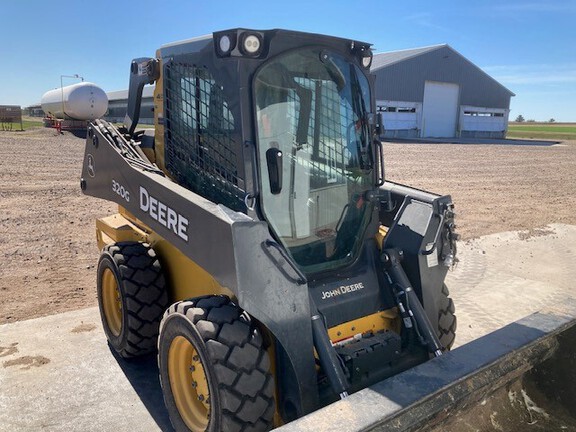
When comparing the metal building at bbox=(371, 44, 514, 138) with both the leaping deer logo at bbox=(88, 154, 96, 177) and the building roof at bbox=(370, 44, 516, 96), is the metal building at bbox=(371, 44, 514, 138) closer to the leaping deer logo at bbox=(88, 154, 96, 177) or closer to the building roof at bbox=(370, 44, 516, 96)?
the building roof at bbox=(370, 44, 516, 96)

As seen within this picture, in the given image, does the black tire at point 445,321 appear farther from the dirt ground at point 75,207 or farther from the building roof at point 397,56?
the building roof at point 397,56

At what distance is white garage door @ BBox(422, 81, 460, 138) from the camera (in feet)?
126

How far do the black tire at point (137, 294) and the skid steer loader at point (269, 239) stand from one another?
1 cm

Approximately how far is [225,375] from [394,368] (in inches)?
48.5

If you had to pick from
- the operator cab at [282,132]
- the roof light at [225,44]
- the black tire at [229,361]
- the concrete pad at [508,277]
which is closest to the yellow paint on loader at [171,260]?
the black tire at [229,361]

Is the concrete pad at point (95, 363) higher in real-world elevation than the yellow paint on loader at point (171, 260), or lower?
lower

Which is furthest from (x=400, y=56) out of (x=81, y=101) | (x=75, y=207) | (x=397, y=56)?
(x=75, y=207)

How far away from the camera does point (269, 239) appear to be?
96.5 inches

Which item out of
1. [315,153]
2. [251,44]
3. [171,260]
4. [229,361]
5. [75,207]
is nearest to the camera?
[229,361]

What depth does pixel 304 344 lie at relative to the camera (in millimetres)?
2568

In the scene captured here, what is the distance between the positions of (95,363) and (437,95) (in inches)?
1540

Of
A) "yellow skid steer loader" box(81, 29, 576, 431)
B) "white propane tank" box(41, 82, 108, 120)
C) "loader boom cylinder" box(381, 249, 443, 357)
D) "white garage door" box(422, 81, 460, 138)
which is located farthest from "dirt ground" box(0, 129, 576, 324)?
"white garage door" box(422, 81, 460, 138)

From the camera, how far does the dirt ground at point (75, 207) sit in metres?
5.52

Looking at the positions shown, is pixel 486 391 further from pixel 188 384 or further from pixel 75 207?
pixel 75 207
